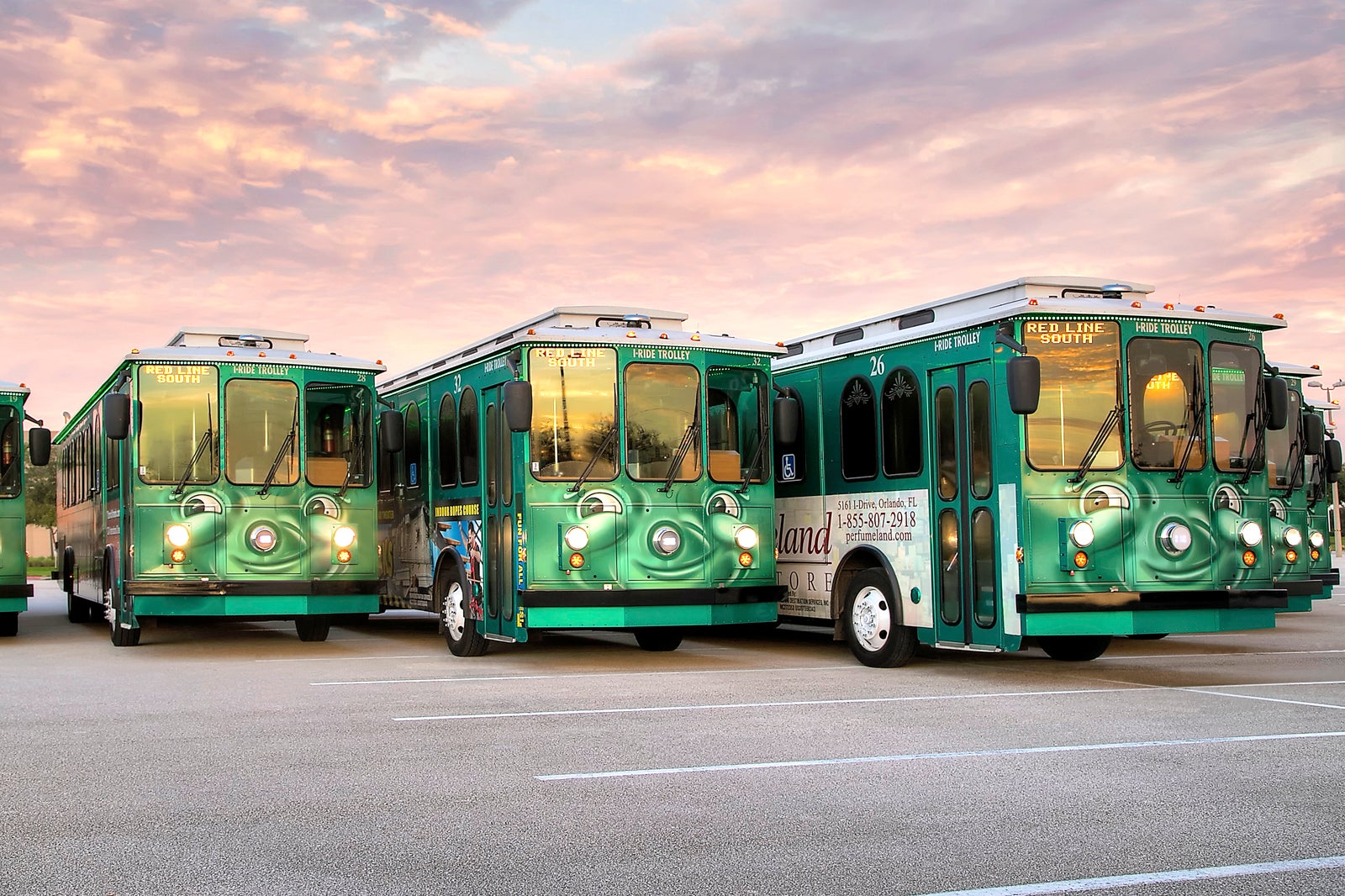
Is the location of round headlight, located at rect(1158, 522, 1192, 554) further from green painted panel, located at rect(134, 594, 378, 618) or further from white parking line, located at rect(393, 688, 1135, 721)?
green painted panel, located at rect(134, 594, 378, 618)

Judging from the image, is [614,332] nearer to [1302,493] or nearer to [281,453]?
[281,453]

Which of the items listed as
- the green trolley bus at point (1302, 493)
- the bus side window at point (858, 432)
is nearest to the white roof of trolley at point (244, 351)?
the bus side window at point (858, 432)

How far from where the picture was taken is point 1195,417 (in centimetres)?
1228

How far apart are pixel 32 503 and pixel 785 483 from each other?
4946 centimetres

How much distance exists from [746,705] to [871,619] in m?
3.13

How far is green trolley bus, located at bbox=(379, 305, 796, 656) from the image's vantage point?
13.5 m

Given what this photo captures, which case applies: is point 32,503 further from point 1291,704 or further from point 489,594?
point 1291,704

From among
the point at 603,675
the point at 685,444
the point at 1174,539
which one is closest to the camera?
the point at 1174,539

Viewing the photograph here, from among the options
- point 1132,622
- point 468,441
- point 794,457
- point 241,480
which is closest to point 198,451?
point 241,480

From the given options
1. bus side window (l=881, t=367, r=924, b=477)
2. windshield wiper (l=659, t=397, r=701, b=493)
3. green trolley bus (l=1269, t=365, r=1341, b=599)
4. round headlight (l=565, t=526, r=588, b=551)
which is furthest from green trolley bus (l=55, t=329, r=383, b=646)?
green trolley bus (l=1269, t=365, r=1341, b=599)

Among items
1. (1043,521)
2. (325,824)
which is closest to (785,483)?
(1043,521)

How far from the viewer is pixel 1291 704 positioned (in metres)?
10.8

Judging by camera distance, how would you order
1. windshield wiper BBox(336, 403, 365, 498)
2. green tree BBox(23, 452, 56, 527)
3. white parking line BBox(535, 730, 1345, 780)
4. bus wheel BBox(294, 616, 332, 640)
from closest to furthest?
white parking line BBox(535, 730, 1345, 780) < windshield wiper BBox(336, 403, 365, 498) < bus wheel BBox(294, 616, 332, 640) < green tree BBox(23, 452, 56, 527)

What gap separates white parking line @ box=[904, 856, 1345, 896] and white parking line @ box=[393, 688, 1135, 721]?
513cm
